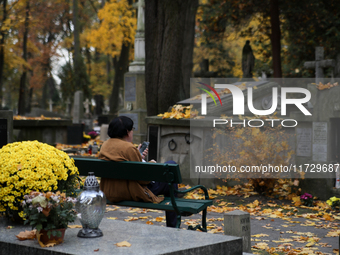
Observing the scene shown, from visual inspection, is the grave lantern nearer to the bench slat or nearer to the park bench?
the park bench

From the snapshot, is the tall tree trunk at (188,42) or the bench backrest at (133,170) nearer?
the bench backrest at (133,170)

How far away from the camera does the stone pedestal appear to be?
698 inches

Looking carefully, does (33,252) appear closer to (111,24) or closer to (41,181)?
(41,181)

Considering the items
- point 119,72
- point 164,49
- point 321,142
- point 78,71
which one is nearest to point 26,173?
point 321,142

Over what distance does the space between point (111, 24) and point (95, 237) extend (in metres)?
27.2

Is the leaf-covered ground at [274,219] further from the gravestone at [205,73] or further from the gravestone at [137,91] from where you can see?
the gravestone at [205,73]

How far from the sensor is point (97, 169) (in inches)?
214

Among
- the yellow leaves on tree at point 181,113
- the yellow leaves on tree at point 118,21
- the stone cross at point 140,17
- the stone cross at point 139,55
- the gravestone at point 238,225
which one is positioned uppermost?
the yellow leaves on tree at point 118,21

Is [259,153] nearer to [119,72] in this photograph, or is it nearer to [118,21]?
[119,72]

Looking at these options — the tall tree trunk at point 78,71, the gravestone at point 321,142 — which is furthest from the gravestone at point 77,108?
the gravestone at point 321,142

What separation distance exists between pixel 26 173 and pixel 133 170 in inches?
46.1

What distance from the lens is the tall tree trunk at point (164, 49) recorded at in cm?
1232

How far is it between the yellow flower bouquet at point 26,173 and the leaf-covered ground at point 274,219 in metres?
2.27

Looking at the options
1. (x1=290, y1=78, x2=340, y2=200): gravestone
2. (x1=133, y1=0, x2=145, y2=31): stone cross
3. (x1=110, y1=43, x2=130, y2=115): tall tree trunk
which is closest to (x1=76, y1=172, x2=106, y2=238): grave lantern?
(x1=290, y1=78, x2=340, y2=200): gravestone
